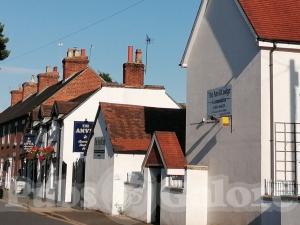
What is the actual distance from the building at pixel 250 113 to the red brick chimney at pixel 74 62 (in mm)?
23849

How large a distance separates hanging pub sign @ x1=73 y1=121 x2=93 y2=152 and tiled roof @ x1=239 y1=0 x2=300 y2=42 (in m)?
14.5

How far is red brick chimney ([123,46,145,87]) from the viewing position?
3162cm

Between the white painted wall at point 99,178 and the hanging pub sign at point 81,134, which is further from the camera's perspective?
the hanging pub sign at point 81,134

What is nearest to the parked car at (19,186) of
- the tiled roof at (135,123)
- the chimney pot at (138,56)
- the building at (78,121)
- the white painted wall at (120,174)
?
the building at (78,121)

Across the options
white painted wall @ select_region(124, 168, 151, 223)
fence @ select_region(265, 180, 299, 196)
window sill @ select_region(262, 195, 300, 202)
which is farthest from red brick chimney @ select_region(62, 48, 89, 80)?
window sill @ select_region(262, 195, 300, 202)

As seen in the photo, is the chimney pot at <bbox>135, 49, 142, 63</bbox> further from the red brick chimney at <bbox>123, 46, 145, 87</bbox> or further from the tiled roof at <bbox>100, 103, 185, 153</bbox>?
the tiled roof at <bbox>100, 103, 185, 153</bbox>

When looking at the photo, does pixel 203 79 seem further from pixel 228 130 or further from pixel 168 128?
pixel 168 128

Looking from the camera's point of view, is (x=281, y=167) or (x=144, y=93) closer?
(x=281, y=167)

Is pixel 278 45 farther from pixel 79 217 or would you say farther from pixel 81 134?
pixel 81 134

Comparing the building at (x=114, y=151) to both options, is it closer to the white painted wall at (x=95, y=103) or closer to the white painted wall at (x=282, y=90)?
the white painted wall at (x=95, y=103)

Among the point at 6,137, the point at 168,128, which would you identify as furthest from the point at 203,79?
the point at 6,137

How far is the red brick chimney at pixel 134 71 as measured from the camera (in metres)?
31.6

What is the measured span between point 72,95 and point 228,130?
23.6m

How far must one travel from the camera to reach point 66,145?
30.1 meters
